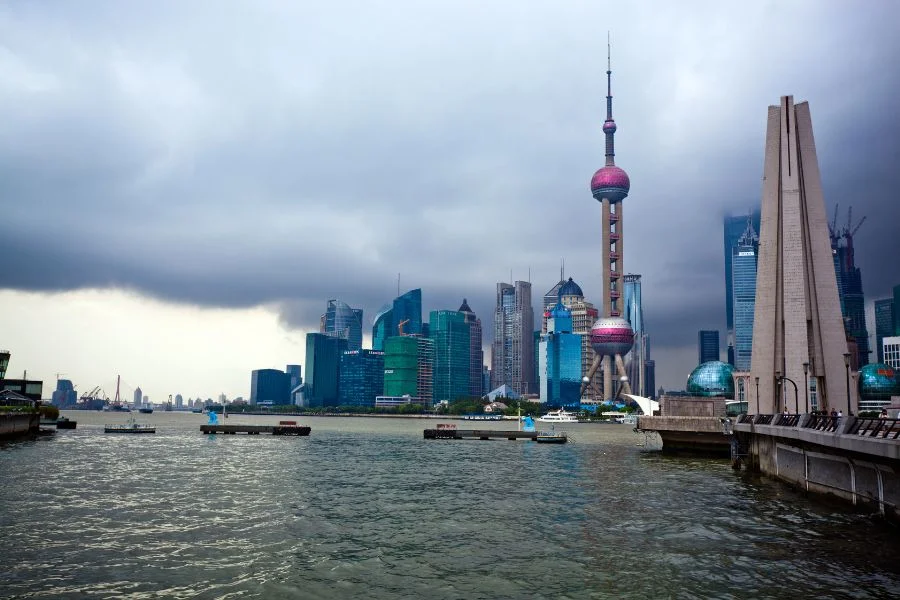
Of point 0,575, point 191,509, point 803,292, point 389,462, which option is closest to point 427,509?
point 191,509

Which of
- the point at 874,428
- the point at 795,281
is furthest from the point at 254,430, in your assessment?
the point at 874,428

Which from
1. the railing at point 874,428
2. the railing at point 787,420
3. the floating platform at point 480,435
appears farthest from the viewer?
the floating platform at point 480,435

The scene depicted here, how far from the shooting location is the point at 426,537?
34781 mm

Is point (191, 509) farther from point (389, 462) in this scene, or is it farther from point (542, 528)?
point (389, 462)

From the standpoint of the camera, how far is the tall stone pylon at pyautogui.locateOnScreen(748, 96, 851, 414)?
8412 cm

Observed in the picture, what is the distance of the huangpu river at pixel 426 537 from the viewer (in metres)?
25.4

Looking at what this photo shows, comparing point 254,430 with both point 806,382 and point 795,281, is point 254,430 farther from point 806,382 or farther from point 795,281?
point 795,281

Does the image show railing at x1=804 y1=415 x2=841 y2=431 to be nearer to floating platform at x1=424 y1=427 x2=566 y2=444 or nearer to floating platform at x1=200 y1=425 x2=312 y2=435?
floating platform at x1=424 y1=427 x2=566 y2=444

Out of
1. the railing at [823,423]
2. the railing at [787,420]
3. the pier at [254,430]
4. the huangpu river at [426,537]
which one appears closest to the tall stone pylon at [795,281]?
the railing at [787,420]

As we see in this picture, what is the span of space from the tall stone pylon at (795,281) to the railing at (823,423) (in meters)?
37.9

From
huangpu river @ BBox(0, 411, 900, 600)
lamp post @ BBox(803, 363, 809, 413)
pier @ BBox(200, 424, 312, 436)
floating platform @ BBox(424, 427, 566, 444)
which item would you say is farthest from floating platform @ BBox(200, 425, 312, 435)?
lamp post @ BBox(803, 363, 809, 413)

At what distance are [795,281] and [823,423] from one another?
44.4m

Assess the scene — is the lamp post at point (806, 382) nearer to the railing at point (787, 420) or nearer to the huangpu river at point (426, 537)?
the huangpu river at point (426, 537)

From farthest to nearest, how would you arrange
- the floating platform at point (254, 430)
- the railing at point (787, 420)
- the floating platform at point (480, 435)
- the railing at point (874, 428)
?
the floating platform at point (254, 430)
the floating platform at point (480, 435)
the railing at point (787, 420)
the railing at point (874, 428)
